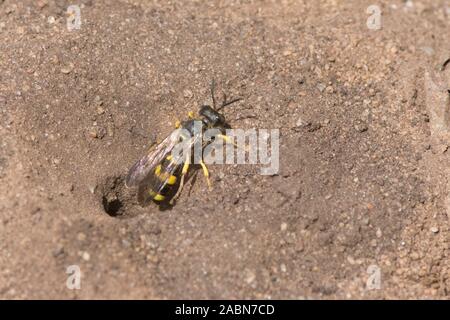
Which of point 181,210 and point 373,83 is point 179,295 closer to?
point 181,210

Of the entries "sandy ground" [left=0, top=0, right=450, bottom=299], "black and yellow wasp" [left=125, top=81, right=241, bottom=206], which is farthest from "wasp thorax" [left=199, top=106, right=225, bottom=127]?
"sandy ground" [left=0, top=0, right=450, bottom=299]

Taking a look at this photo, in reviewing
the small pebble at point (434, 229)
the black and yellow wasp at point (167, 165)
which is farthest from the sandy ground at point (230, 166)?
the black and yellow wasp at point (167, 165)

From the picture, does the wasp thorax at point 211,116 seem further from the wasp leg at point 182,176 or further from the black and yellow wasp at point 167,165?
the wasp leg at point 182,176

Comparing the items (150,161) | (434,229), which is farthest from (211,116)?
(434,229)

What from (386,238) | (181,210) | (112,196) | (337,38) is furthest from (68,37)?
(386,238)

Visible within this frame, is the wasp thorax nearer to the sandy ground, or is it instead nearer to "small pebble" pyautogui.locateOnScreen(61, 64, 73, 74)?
the sandy ground

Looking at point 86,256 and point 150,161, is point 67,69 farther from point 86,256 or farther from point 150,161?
point 86,256

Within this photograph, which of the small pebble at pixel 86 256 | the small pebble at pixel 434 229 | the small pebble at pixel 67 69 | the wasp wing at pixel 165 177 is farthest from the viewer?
the small pebble at pixel 67 69

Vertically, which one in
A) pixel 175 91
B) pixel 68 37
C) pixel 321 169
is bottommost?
pixel 321 169
